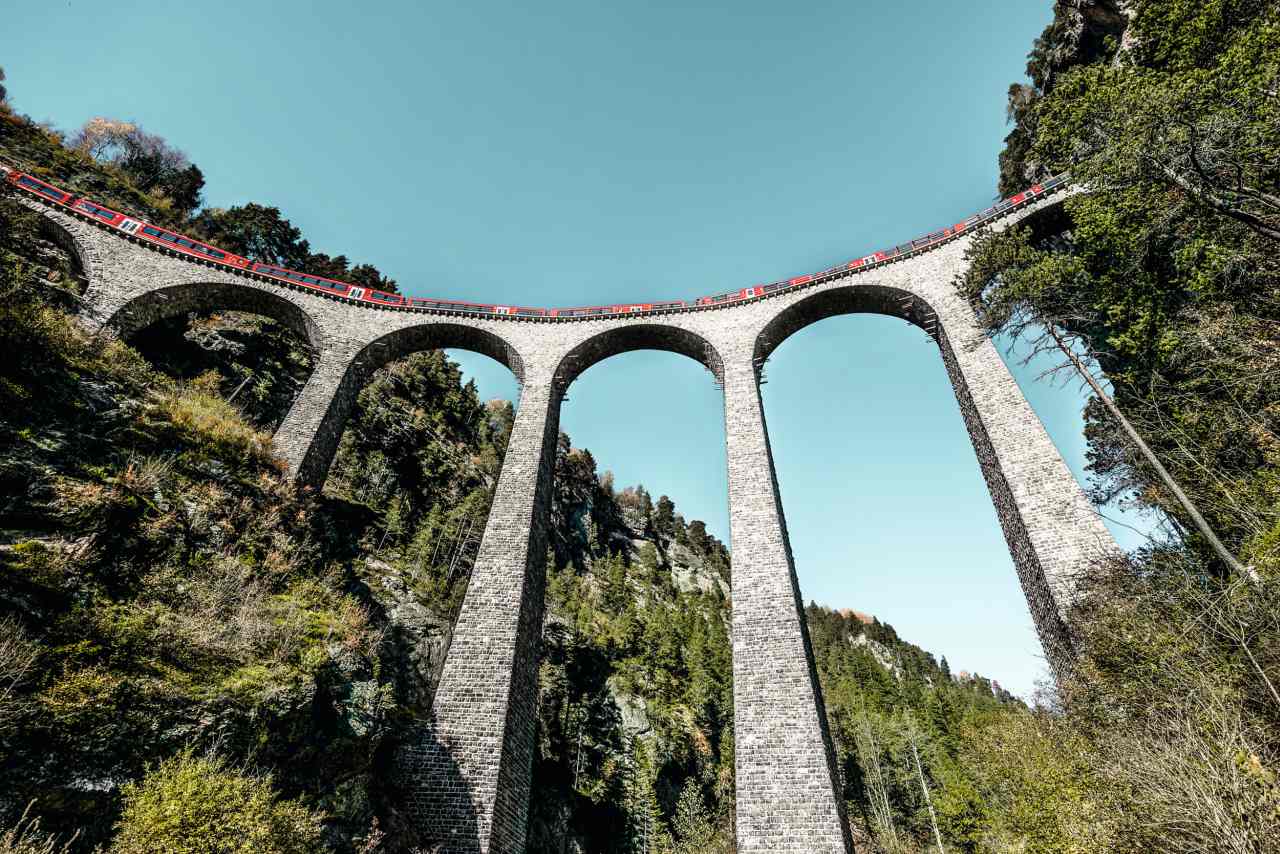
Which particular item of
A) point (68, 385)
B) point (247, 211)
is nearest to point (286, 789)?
point (68, 385)

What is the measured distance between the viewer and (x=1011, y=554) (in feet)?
46.4

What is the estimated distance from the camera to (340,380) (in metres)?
18.4

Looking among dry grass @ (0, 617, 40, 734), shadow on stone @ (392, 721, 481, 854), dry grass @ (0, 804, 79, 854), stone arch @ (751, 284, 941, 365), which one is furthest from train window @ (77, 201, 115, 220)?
stone arch @ (751, 284, 941, 365)

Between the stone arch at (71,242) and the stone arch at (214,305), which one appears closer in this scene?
the stone arch at (71,242)

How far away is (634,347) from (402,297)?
8233mm

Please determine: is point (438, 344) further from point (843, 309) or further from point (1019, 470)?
point (1019, 470)

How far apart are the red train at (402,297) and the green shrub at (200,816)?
52.4 ft

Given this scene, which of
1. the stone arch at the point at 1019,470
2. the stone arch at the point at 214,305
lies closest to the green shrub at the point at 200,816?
the stone arch at the point at 1019,470

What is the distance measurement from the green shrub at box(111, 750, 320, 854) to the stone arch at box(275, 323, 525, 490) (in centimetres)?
1064

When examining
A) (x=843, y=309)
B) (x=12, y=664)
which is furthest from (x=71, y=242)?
(x=843, y=309)

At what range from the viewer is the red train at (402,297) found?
1845 centimetres

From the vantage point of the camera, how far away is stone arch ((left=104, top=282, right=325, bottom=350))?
1883 centimetres

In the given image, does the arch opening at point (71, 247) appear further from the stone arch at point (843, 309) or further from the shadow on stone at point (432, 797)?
the stone arch at point (843, 309)

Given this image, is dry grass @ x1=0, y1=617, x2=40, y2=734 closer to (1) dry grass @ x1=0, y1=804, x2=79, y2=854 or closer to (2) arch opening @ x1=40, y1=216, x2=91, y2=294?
(1) dry grass @ x1=0, y1=804, x2=79, y2=854
